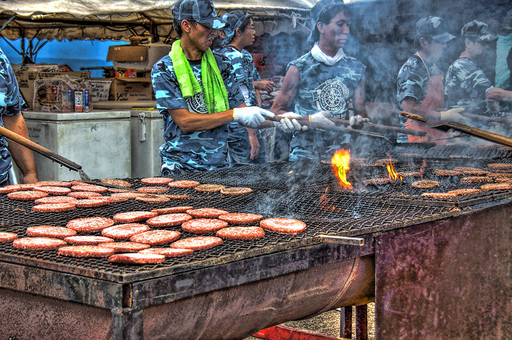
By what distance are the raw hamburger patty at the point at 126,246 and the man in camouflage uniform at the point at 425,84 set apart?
14.8 feet

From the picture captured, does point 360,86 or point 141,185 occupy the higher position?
point 360,86

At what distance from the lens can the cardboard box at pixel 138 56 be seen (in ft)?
27.3

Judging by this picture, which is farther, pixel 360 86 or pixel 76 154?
pixel 76 154

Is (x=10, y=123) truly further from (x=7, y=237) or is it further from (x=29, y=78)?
(x=29, y=78)

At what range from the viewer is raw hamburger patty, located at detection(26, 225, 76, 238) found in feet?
6.68

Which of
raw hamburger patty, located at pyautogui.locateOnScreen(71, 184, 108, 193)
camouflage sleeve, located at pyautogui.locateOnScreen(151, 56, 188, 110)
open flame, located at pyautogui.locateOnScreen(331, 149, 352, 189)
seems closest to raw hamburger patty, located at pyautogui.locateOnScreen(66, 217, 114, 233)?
raw hamburger patty, located at pyautogui.locateOnScreen(71, 184, 108, 193)

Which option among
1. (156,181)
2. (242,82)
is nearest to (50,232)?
(156,181)

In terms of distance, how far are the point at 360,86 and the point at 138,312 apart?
4.22 meters

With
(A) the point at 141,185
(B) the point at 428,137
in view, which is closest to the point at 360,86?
(B) the point at 428,137

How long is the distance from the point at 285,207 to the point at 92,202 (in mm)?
928

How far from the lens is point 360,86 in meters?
5.36

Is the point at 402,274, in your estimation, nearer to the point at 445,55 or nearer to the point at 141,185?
the point at 141,185

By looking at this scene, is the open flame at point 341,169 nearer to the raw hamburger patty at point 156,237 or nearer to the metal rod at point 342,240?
the metal rod at point 342,240

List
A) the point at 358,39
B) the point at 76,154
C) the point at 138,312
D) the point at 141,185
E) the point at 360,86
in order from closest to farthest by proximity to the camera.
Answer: the point at 138,312
the point at 141,185
the point at 360,86
the point at 76,154
the point at 358,39
